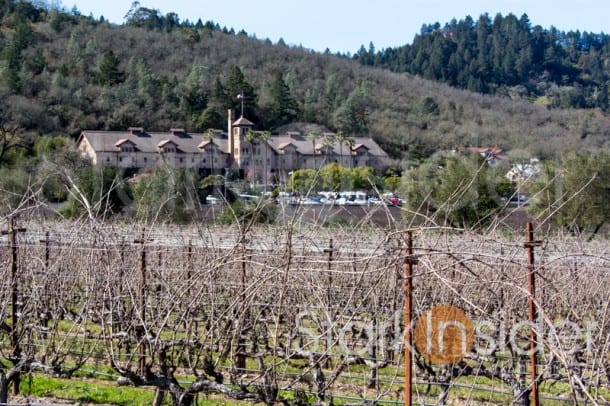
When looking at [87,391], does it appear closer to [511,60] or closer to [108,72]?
[108,72]

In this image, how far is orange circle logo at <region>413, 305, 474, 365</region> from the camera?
4.48 metres

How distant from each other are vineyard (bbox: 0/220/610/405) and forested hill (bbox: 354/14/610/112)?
90.2 meters

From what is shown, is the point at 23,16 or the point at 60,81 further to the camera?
the point at 23,16

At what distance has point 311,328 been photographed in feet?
23.5

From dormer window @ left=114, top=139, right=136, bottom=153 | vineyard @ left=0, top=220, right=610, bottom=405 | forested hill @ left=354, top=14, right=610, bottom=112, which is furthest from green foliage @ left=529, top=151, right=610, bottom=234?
forested hill @ left=354, top=14, right=610, bottom=112

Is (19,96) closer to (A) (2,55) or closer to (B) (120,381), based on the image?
(A) (2,55)

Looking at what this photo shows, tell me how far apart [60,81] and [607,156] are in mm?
37212

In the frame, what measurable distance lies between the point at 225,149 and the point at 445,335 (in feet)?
136

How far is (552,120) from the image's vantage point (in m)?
69.6

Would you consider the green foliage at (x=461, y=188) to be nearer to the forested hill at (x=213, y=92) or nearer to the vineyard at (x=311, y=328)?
the vineyard at (x=311, y=328)

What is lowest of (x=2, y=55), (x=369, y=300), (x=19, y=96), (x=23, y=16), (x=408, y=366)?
(x=369, y=300)

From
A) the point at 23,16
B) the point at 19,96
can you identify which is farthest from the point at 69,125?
the point at 23,16

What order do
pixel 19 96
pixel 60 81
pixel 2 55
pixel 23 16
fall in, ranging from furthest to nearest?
pixel 23 16 < pixel 2 55 < pixel 60 81 < pixel 19 96

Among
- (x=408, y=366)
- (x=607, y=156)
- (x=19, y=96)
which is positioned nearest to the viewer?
(x=408, y=366)
